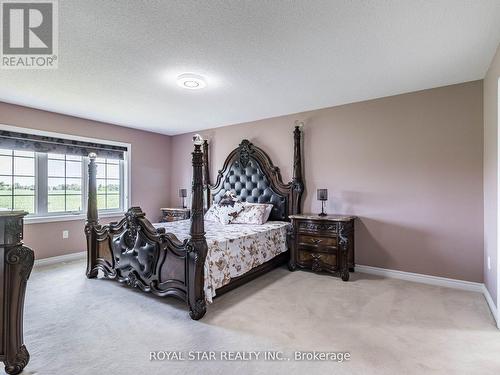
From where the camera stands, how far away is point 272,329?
90.4 inches

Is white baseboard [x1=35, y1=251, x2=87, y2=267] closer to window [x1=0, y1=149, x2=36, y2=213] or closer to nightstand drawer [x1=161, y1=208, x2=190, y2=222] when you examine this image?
window [x1=0, y1=149, x2=36, y2=213]

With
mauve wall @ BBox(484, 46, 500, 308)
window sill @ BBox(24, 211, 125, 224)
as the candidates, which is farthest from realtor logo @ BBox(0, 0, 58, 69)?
mauve wall @ BBox(484, 46, 500, 308)

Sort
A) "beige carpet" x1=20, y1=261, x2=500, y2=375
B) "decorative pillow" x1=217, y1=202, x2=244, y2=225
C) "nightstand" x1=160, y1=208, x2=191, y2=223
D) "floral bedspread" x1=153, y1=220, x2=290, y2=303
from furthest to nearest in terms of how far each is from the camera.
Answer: "nightstand" x1=160, y1=208, x2=191, y2=223 → "decorative pillow" x1=217, y1=202, x2=244, y2=225 → "floral bedspread" x1=153, y1=220, x2=290, y2=303 → "beige carpet" x1=20, y1=261, x2=500, y2=375

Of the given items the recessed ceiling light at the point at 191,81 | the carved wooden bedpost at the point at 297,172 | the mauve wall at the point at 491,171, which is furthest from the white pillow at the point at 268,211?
the mauve wall at the point at 491,171

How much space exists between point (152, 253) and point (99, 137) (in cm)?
313

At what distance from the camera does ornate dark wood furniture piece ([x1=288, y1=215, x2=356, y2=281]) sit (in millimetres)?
3525

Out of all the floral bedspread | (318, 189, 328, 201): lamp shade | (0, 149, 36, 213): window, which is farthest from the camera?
(0, 149, 36, 213): window

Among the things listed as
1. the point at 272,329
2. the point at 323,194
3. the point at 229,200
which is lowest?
the point at 272,329

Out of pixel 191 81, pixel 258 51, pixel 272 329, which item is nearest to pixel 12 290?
pixel 272 329

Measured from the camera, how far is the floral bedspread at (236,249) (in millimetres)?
2729

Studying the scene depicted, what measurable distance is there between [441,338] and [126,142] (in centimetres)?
554

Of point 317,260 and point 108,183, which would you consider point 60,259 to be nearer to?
point 108,183

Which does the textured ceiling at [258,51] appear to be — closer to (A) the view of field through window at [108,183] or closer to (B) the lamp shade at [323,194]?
(B) the lamp shade at [323,194]

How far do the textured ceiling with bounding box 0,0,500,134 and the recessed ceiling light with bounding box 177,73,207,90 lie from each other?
0.08m
